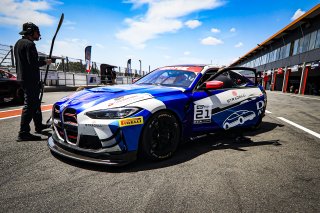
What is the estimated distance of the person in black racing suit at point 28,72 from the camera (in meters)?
3.66

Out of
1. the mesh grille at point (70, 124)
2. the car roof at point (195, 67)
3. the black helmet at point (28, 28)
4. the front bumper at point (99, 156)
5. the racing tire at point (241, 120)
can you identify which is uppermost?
the black helmet at point (28, 28)

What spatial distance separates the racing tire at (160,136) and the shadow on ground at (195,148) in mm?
124

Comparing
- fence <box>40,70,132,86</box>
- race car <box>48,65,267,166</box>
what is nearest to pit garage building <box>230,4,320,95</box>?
fence <box>40,70,132,86</box>

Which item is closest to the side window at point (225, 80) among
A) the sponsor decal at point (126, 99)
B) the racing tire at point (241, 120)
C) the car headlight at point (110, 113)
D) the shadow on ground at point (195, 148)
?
the racing tire at point (241, 120)

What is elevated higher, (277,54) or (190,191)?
(277,54)

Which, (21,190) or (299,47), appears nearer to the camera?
(21,190)

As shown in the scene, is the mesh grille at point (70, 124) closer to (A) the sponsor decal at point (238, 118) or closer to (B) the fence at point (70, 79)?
(A) the sponsor decal at point (238, 118)

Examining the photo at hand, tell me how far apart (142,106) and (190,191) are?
42.7 inches

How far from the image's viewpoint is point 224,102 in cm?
373

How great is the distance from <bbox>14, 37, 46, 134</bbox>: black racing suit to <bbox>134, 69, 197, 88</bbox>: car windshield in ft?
6.16

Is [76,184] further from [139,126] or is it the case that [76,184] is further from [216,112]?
[216,112]

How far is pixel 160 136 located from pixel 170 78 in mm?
1362

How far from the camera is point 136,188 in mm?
2170

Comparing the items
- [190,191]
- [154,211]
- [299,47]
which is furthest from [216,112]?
[299,47]
